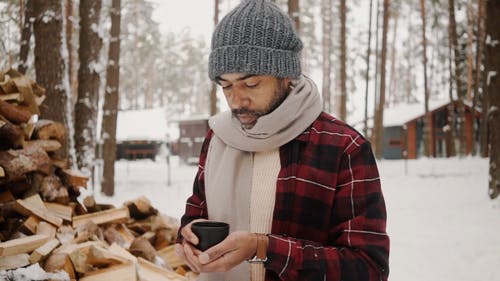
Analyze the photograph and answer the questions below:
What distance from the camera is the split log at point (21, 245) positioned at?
335 cm

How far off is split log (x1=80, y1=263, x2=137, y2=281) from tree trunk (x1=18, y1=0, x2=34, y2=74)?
16.5 feet

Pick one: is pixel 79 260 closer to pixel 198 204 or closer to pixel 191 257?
pixel 198 204

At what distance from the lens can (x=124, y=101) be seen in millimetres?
58312

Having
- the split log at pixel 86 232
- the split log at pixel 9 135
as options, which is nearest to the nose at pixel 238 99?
the split log at pixel 86 232

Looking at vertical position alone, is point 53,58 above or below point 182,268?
above

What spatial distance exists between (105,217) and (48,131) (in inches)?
47.5

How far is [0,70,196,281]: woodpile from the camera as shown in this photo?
3.48 m

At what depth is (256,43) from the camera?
1671 millimetres

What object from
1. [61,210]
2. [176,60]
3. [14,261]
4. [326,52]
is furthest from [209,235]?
[176,60]

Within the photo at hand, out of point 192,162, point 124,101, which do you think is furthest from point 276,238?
point 124,101

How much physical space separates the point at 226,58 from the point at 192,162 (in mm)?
29685

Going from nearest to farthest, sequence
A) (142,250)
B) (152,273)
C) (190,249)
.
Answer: (190,249)
(152,273)
(142,250)

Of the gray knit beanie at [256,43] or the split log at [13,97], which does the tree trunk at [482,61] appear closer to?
the split log at [13,97]

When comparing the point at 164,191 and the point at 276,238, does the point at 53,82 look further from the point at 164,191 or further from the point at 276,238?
the point at 164,191
